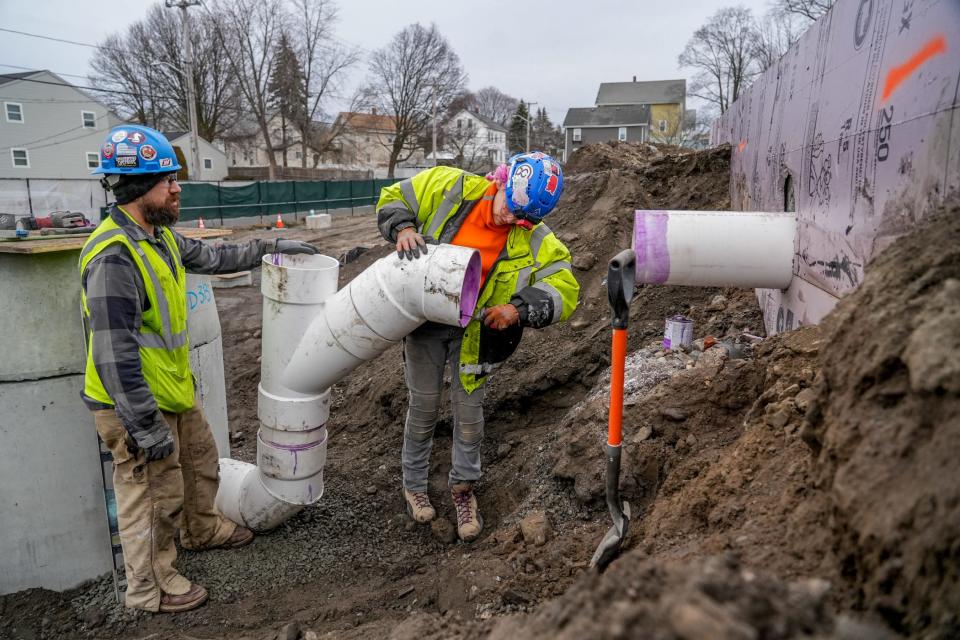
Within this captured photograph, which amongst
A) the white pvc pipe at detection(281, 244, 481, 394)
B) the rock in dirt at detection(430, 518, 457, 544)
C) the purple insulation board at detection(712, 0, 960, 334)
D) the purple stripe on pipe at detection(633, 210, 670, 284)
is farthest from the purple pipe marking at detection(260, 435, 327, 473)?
the purple insulation board at detection(712, 0, 960, 334)

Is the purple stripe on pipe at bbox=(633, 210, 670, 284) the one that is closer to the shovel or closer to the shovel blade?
the shovel

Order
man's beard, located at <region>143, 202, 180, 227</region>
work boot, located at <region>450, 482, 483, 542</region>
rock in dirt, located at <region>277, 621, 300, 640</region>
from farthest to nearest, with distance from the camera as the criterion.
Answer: work boot, located at <region>450, 482, 483, 542</region> → man's beard, located at <region>143, 202, 180, 227</region> → rock in dirt, located at <region>277, 621, 300, 640</region>

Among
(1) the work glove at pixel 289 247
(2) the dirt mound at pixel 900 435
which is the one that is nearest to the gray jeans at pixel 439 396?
(1) the work glove at pixel 289 247

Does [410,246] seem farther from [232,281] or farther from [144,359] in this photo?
[232,281]

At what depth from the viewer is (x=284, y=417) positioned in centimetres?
328

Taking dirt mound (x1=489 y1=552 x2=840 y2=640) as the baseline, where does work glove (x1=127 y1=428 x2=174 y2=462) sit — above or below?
below

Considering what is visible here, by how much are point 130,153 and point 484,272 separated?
1.70 m

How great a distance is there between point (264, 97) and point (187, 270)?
37.0 m

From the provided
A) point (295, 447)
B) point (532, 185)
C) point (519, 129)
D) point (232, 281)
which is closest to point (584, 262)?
point (532, 185)

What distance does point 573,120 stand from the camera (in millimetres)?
56938

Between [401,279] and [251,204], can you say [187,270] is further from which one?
[251,204]

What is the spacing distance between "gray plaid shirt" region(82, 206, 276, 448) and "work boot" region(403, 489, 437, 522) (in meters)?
1.44

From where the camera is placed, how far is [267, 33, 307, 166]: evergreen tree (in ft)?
121

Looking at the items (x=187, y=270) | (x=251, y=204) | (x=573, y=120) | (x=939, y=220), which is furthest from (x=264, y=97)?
(x=939, y=220)
